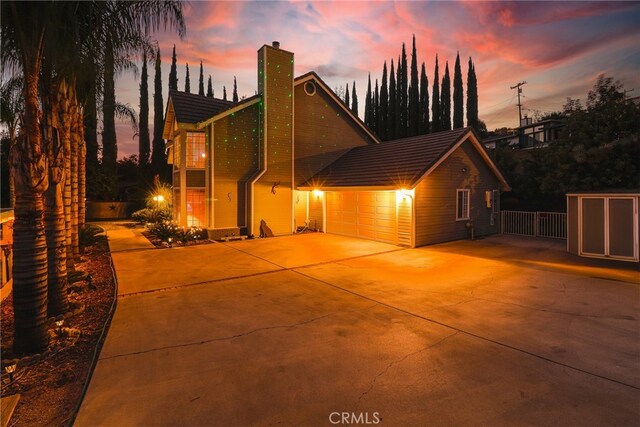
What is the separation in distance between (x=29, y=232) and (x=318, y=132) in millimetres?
15727

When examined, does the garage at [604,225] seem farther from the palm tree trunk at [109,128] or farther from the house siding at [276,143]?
the palm tree trunk at [109,128]

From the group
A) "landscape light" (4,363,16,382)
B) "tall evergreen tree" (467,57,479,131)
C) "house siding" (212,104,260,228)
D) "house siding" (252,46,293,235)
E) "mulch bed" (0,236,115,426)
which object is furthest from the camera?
"tall evergreen tree" (467,57,479,131)

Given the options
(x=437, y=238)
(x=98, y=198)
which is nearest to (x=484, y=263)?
(x=437, y=238)

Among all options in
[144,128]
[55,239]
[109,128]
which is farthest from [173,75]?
[55,239]

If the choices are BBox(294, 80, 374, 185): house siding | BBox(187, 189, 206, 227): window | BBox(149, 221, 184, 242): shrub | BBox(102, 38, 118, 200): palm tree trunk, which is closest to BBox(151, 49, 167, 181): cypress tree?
BBox(102, 38, 118, 200): palm tree trunk

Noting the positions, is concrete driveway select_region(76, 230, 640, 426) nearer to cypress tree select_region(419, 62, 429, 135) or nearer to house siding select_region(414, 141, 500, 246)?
house siding select_region(414, 141, 500, 246)

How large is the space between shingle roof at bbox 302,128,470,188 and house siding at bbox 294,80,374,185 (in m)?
0.62

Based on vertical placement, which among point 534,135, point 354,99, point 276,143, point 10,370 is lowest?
point 10,370

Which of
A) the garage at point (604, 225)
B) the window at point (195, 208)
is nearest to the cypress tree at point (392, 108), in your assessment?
the window at point (195, 208)

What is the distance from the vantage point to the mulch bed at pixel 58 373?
328 centimetres

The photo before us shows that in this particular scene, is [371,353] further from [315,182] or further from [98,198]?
[98,198]

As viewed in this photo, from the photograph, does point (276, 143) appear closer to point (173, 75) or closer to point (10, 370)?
point (10, 370)

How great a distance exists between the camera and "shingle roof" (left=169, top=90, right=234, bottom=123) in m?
15.7

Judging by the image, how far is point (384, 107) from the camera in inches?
1661
